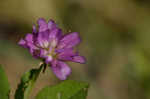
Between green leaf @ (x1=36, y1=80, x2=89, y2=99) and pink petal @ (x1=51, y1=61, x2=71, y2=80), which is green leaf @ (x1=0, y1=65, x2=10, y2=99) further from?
pink petal @ (x1=51, y1=61, x2=71, y2=80)

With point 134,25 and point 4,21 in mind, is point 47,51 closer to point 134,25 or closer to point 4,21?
point 4,21

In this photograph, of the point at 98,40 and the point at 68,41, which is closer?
the point at 68,41

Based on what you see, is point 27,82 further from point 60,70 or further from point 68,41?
point 68,41

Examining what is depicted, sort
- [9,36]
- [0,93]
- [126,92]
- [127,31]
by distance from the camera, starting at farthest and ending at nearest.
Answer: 1. [127,31]
2. [9,36]
3. [126,92]
4. [0,93]

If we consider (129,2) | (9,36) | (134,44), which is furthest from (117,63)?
(9,36)

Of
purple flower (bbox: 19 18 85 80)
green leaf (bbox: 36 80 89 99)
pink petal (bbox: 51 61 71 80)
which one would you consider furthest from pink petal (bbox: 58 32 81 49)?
green leaf (bbox: 36 80 89 99)

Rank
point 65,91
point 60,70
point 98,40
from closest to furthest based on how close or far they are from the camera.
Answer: point 60,70 → point 65,91 → point 98,40

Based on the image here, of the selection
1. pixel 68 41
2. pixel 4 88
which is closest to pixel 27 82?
pixel 4 88
